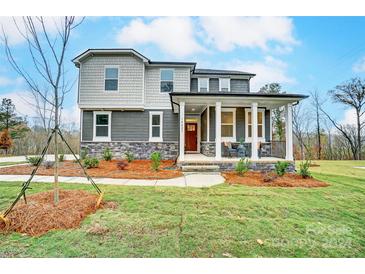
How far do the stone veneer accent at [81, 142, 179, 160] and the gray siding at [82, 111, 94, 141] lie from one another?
41cm

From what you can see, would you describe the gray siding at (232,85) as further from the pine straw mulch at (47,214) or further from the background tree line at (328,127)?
the pine straw mulch at (47,214)

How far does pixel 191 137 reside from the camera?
12.5 meters

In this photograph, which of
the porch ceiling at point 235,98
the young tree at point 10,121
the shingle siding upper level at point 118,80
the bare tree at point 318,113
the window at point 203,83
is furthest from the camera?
the young tree at point 10,121

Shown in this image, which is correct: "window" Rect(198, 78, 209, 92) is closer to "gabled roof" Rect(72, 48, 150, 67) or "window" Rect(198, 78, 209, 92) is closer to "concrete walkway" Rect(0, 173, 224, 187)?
"gabled roof" Rect(72, 48, 150, 67)

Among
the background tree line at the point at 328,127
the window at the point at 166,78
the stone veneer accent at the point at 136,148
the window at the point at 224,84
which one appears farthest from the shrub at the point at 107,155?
the background tree line at the point at 328,127

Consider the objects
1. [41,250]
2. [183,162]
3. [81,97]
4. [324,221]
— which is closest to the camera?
[41,250]

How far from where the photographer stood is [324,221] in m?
3.48

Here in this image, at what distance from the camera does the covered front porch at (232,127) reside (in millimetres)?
8336

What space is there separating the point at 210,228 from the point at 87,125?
35.2ft

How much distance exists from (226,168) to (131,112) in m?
6.63

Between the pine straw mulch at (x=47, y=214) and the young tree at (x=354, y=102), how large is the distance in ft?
62.7

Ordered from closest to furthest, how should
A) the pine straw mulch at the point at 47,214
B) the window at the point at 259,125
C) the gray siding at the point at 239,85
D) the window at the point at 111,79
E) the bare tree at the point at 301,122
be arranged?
1. the pine straw mulch at the point at 47,214
2. the window at the point at 259,125
3. the window at the point at 111,79
4. the gray siding at the point at 239,85
5. the bare tree at the point at 301,122

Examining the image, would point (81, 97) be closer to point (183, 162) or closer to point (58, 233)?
point (183, 162)
